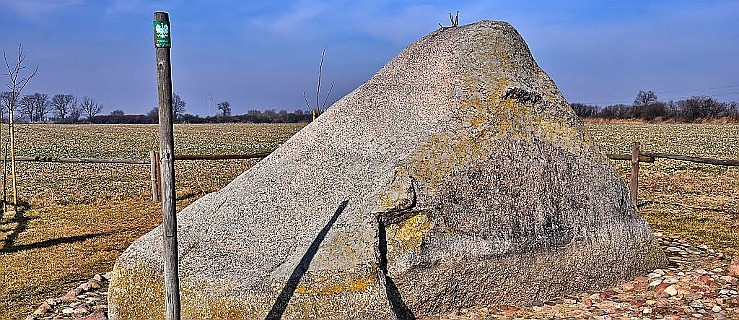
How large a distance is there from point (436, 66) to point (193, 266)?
9.05 feet

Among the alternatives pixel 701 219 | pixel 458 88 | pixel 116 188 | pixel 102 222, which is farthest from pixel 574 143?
pixel 116 188

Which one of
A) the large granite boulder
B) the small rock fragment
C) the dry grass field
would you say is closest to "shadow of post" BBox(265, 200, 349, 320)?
the large granite boulder

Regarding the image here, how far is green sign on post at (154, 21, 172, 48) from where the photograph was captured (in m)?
3.32

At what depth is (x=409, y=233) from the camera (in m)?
4.63

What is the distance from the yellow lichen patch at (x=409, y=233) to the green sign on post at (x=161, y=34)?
2095 millimetres

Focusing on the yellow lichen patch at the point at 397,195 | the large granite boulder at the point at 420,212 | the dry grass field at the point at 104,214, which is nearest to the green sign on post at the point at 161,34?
the large granite boulder at the point at 420,212

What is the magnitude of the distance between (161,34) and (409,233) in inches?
88.7

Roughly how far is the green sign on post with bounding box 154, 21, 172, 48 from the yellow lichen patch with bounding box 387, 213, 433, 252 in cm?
210

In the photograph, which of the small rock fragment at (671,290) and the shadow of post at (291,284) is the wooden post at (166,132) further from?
the small rock fragment at (671,290)

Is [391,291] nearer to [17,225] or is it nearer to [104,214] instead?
[17,225]

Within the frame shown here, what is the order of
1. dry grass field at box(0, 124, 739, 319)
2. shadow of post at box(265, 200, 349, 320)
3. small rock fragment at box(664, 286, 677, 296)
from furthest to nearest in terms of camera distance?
dry grass field at box(0, 124, 739, 319) → small rock fragment at box(664, 286, 677, 296) → shadow of post at box(265, 200, 349, 320)

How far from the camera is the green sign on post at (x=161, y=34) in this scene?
3.32m

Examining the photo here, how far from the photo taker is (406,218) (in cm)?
466

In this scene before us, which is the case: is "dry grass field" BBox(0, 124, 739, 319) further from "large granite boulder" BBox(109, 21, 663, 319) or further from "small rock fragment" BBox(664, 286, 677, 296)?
"small rock fragment" BBox(664, 286, 677, 296)
